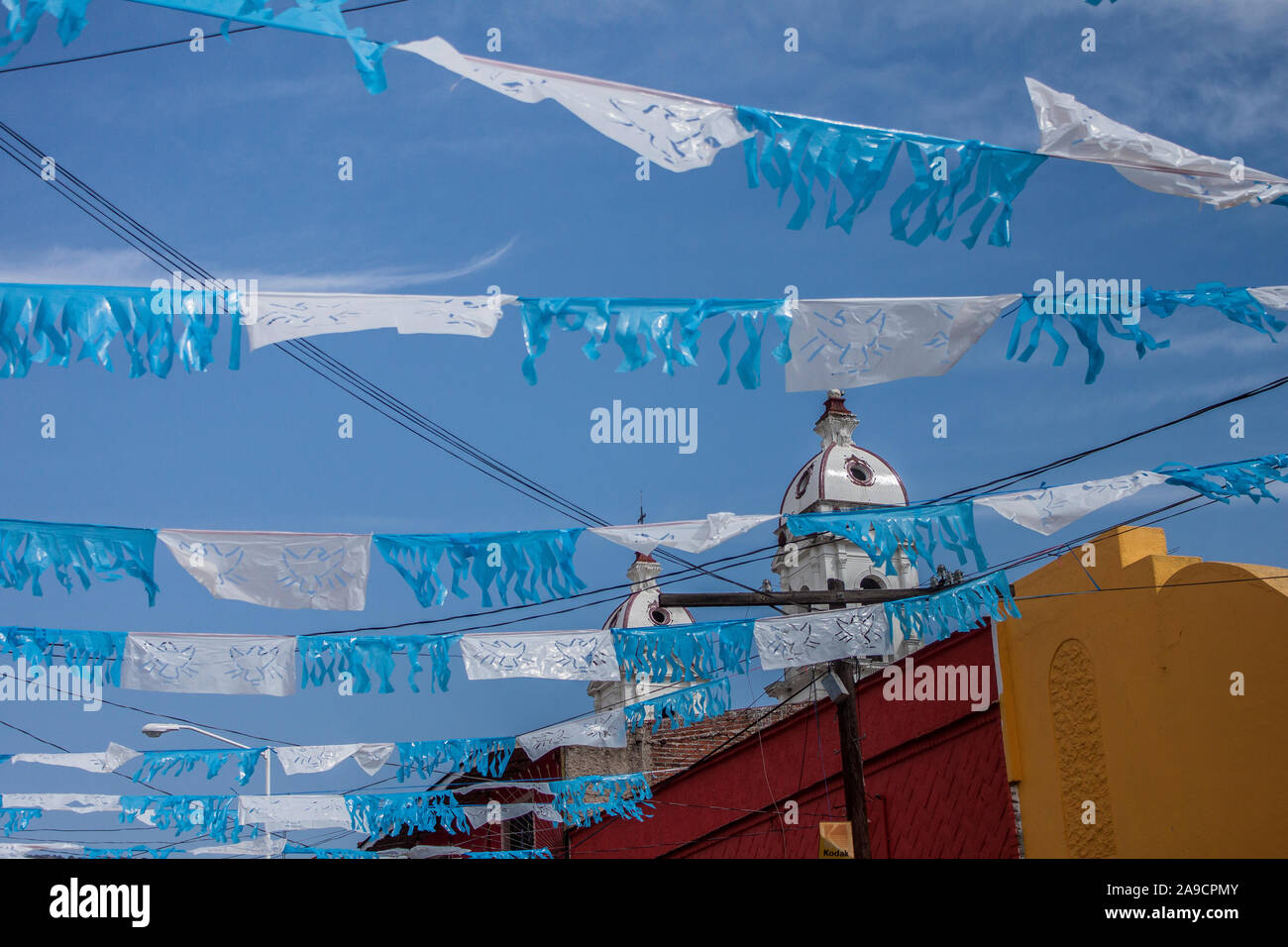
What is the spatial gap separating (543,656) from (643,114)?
5451mm

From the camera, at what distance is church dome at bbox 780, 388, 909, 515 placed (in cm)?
2652

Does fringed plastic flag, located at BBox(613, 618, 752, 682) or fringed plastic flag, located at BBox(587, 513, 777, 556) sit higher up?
fringed plastic flag, located at BBox(587, 513, 777, 556)

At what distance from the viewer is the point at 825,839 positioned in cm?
1162

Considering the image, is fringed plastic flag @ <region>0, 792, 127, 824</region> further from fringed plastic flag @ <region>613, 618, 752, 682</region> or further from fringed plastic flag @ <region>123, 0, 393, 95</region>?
fringed plastic flag @ <region>123, 0, 393, 95</region>

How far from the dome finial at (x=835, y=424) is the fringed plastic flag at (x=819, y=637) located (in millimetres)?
20020

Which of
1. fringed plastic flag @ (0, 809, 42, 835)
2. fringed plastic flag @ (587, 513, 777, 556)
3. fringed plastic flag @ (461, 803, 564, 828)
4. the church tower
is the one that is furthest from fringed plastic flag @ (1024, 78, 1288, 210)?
the church tower

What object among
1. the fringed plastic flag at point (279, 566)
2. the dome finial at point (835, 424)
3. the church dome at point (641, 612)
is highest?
the dome finial at point (835, 424)

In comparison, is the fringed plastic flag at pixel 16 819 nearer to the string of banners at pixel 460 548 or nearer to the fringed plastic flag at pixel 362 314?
the string of banners at pixel 460 548

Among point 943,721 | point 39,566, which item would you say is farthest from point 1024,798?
point 39,566

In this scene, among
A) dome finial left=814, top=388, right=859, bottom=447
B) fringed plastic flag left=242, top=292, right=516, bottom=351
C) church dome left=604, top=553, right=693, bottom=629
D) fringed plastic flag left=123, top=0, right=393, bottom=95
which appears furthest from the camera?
church dome left=604, top=553, right=693, bottom=629

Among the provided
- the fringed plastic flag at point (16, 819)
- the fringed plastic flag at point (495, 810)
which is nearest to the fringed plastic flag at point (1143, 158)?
the fringed plastic flag at point (495, 810)

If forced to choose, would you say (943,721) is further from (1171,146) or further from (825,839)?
(1171,146)

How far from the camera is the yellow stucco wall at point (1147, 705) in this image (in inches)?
296

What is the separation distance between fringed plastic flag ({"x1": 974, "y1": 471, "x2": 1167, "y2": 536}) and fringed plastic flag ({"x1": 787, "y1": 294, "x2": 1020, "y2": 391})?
7.15 feet
